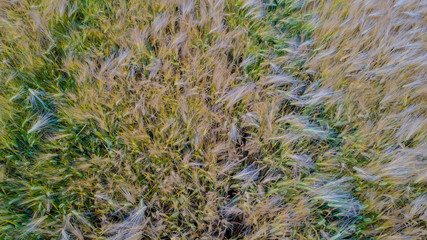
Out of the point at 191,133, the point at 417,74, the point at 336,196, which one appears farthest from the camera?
the point at 417,74

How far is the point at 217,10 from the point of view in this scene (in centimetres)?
185

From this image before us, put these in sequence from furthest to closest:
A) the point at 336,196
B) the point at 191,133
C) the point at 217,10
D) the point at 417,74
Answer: the point at 217,10
the point at 417,74
the point at 191,133
the point at 336,196

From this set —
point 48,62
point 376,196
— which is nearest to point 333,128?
point 376,196

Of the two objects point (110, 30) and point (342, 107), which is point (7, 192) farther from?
point (342, 107)

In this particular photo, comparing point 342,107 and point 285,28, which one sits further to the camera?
point 285,28

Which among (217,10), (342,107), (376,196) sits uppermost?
(217,10)

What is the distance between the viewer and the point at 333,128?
1630mm

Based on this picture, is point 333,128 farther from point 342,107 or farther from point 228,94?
point 228,94

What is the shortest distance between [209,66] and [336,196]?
101 centimetres

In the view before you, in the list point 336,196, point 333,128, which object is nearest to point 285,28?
point 333,128

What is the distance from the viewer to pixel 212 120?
1.60 meters

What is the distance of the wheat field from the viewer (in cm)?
140

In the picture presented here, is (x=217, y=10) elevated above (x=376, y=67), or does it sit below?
above

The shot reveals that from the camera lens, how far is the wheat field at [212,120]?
1.40 m
